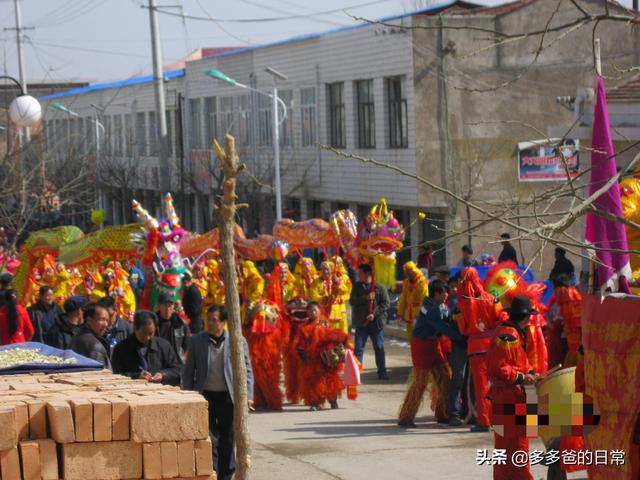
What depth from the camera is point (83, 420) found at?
6.73 m

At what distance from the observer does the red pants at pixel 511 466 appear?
9188 millimetres

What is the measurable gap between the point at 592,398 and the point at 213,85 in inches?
1459

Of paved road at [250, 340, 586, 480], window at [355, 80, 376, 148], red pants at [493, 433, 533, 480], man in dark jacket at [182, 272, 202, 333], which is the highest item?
window at [355, 80, 376, 148]

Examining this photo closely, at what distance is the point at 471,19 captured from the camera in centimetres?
2861

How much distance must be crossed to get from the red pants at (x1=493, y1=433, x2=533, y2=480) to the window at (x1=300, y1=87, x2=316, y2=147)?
27.8 m

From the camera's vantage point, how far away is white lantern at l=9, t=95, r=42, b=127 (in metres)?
18.9

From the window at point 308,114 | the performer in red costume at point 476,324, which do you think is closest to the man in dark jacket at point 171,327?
the performer in red costume at point 476,324

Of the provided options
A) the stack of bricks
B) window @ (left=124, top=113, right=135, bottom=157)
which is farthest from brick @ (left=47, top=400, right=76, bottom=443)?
window @ (left=124, top=113, right=135, bottom=157)

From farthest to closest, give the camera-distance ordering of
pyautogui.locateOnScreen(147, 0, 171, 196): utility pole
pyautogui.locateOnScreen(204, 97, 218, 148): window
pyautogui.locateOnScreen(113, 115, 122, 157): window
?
pyautogui.locateOnScreen(113, 115, 122, 157): window
pyautogui.locateOnScreen(204, 97, 218, 148): window
pyautogui.locateOnScreen(147, 0, 171, 196): utility pole

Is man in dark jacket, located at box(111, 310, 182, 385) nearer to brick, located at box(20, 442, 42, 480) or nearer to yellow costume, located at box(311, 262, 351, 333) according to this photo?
brick, located at box(20, 442, 42, 480)

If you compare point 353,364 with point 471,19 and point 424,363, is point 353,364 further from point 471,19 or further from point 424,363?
point 471,19

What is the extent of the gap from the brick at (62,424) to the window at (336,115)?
93.3ft

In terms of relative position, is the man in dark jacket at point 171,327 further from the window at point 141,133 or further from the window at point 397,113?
the window at point 141,133

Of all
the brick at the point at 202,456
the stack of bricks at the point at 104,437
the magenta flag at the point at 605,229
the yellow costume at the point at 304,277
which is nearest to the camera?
the stack of bricks at the point at 104,437
